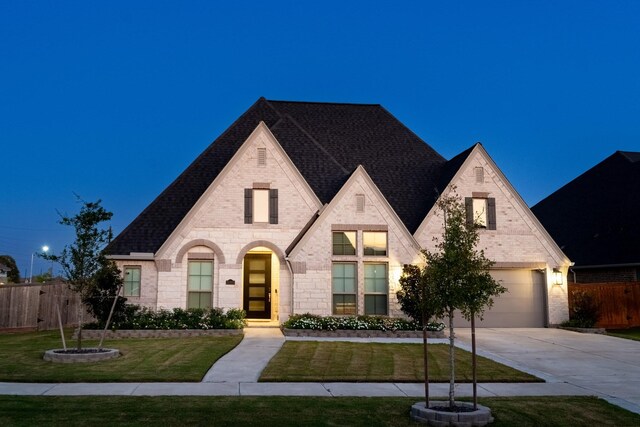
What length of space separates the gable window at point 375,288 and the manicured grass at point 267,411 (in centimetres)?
1223

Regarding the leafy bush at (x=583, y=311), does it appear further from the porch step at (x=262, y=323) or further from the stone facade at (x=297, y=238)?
the porch step at (x=262, y=323)

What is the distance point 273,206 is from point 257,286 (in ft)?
12.0

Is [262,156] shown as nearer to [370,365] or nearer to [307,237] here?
[307,237]

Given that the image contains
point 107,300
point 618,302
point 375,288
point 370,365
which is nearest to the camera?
point 370,365

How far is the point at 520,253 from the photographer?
83.3ft

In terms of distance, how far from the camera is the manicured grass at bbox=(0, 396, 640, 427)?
9.20 metres

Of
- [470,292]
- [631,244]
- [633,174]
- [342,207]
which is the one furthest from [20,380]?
[633,174]

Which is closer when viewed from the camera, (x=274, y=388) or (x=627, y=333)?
(x=274, y=388)

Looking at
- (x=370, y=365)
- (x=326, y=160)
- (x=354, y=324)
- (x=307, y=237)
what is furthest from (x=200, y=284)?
(x=370, y=365)

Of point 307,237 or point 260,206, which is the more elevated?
point 260,206

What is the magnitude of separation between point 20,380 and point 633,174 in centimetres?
3077

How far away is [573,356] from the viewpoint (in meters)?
17.2

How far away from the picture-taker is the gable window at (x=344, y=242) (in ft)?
78.2

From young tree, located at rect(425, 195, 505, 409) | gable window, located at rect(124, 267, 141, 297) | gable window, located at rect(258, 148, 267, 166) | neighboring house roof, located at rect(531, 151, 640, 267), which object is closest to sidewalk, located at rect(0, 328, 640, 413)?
young tree, located at rect(425, 195, 505, 409)
